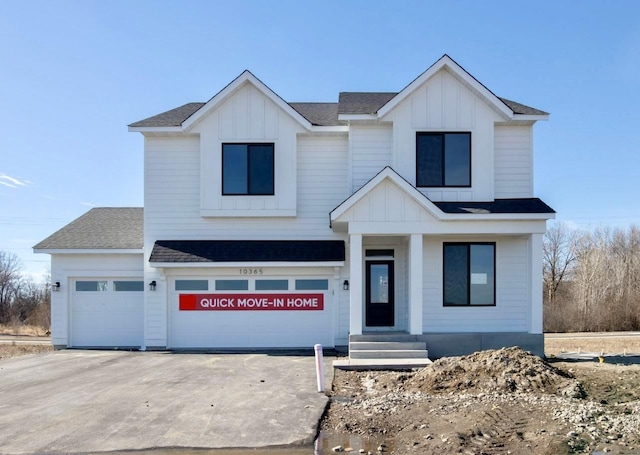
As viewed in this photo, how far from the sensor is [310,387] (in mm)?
10070

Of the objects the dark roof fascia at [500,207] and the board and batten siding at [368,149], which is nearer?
the dark roof fascia at [500,207]

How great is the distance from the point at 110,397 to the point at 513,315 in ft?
35.7

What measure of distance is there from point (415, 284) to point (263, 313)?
500cm

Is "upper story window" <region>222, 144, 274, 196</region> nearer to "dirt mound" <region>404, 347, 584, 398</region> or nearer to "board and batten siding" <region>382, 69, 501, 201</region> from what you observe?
"board and batten siding" <region>382, 69, 501, 201</region>

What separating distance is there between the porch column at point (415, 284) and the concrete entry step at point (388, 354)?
62cm

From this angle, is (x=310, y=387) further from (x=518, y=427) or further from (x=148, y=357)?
(x=148, y=357)

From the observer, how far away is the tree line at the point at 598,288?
98.2 feet

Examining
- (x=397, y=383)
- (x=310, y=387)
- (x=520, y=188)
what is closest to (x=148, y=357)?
(x=310, y=387)

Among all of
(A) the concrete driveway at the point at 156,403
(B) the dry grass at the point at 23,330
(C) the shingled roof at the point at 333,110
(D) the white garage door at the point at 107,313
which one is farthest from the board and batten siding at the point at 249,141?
(B) the dry grass at the point at 23,330

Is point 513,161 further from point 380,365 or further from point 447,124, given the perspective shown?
point 380,365

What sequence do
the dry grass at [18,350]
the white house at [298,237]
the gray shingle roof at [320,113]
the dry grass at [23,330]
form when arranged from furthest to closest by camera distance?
the dry grass at [23,330], the dry grass at [18,350], the gray shingle roof at [320,113], the white house at [298,237]

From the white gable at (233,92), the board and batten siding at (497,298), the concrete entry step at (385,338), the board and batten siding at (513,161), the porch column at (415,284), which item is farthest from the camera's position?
the white gable at (233,92)

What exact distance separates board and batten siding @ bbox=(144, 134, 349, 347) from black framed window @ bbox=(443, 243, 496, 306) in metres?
3.47

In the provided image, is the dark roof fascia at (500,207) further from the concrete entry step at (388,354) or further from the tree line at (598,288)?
the tree line at (598,288)
